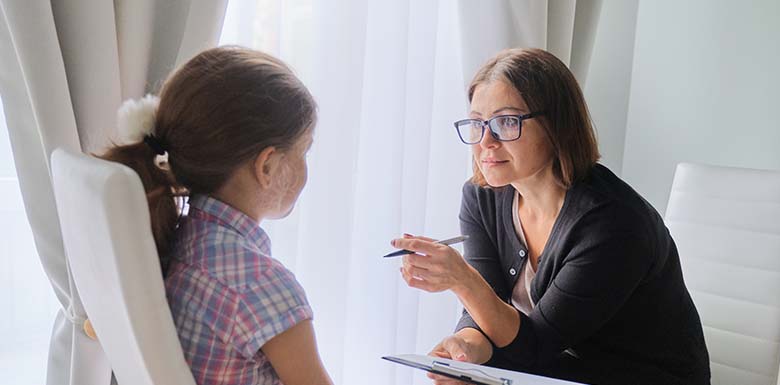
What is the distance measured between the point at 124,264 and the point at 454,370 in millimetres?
535

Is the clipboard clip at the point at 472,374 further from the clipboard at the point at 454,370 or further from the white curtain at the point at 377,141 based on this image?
the white curtain at the point at 377,141

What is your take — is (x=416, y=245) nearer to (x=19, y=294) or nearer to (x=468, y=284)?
(x=468, y=284)

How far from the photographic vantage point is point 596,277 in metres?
1.31

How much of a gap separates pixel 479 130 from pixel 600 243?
1.03ft

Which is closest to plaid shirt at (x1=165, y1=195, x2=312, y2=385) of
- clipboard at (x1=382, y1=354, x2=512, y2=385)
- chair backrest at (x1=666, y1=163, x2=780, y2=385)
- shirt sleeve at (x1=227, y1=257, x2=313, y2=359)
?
shirt sleeve at (x1=227, y1=257, x2=313, y2=359)

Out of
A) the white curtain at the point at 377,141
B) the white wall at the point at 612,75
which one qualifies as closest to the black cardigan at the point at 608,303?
the white curtain at the point at 377,141

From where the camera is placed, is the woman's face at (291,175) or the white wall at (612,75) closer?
the woman's face at (291,175)

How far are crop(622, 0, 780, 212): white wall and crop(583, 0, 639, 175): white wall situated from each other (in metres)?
0.03

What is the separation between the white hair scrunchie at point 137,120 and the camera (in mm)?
907

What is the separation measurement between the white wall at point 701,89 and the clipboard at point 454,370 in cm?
143

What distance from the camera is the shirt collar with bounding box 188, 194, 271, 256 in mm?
918

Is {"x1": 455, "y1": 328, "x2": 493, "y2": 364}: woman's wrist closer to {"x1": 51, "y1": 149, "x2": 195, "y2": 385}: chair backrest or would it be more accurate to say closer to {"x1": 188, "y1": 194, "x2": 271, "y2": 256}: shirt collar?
{"x1": 188, "y1": 194, "x2": 271, "y2": 256}: shirt collar

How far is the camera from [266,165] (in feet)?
3.11

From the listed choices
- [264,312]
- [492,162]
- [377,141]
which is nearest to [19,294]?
[264,312]
